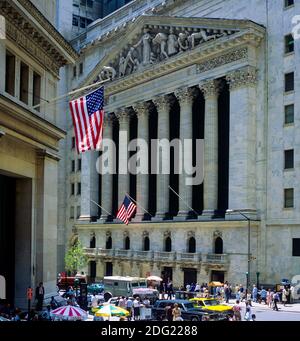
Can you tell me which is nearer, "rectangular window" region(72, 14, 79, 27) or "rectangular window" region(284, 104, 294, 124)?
"rectangular window" region(284, 104, 294, 124)

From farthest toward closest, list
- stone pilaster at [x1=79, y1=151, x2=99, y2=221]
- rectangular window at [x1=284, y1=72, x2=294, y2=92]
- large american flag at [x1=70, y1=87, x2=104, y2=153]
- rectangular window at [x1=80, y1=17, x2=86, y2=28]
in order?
rectangular window at [x1=80, y1=17, x2=86, y2=28], stone pilaster at [x1=79, y1=151, x2=99, y2=221], rectangular window at [x1=284, y1=72, x2=294, y2=92], large american flag at [x1=70, y1=87, x2=104, y2=153]

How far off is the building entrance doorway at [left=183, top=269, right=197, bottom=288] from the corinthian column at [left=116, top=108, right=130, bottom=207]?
45.6 ft

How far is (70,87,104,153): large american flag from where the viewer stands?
24.2 m

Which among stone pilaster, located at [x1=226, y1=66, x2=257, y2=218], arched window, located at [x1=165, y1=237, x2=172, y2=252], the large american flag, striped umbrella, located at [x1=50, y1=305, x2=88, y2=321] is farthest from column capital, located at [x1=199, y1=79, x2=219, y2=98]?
striped umbrella, located at [x1=50, y1=305, x2=88, y2=321]

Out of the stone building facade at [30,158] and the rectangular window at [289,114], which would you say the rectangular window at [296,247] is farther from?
the stone building facade at [30,158]

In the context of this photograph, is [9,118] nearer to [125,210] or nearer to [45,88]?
[45,88]

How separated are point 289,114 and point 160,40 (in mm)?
16730

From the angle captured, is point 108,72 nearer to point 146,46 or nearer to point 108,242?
point 146,46

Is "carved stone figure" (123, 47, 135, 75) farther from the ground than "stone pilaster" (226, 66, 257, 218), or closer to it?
farther from the ground

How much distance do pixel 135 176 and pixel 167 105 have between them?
9.45m

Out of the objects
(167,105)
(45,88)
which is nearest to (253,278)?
(167,105)

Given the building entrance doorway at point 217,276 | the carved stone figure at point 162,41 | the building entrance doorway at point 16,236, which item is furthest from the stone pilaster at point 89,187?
the building entrance doorway at point 16,236

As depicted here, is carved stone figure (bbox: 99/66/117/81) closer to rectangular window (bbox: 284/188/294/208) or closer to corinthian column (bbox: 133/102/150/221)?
corinthian column (bbox: 133/102/150/221)

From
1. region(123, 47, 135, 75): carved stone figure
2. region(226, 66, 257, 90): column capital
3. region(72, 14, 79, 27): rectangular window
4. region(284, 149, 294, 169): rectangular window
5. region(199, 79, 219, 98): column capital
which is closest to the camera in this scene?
region(284, 149, 294, 169): rectangular window
